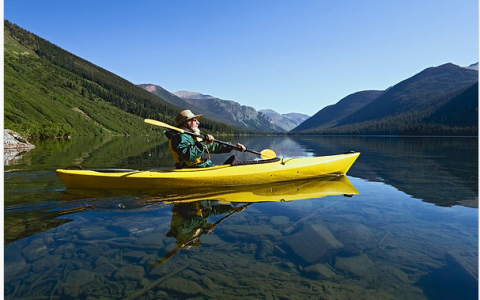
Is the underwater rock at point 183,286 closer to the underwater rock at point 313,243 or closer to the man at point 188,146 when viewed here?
the underwater rock at point 313,243

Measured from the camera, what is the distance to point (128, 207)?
23.5ft

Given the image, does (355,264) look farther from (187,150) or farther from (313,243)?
(187,150)

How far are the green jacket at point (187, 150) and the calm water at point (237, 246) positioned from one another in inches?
50.5

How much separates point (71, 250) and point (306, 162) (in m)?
8.71

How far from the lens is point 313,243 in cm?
496

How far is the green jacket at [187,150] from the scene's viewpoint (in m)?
8.83

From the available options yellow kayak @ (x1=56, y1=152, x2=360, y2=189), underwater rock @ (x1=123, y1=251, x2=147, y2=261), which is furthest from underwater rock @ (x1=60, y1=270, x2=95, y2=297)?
yellow kayak @ (x1=56, y1=152, x2=360, y2=189)

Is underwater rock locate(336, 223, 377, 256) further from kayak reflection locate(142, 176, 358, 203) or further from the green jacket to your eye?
the green jacket

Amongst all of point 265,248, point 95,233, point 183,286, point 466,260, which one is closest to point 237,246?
point 265,248

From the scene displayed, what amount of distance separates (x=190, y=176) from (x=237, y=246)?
456cm

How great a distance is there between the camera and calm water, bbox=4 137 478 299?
3.54m

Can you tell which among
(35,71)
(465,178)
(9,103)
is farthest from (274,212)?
(35,71)

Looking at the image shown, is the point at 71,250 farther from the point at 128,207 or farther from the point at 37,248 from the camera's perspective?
the point at 128,207

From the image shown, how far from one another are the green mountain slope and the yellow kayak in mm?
56698
